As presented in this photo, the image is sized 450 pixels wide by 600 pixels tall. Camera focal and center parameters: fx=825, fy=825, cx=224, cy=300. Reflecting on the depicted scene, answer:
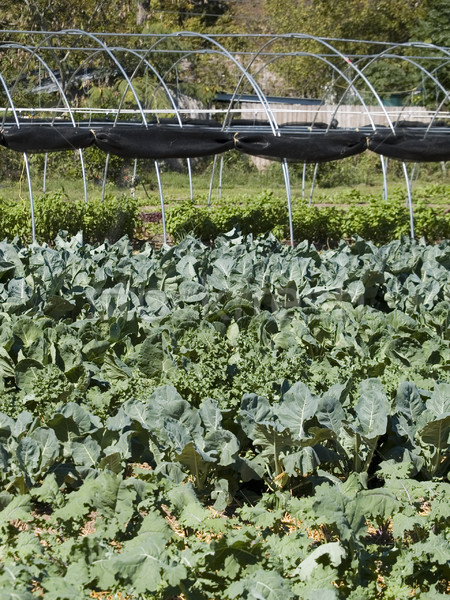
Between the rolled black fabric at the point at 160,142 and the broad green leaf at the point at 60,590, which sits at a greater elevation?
the rolled black fabric at the point at 160,142

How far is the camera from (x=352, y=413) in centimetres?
424

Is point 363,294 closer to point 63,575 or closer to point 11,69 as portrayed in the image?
point 63,575

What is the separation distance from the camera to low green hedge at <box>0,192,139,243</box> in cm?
1080

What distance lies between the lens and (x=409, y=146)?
10.1 m

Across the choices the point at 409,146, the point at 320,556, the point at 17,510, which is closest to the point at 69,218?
the point at 409,146

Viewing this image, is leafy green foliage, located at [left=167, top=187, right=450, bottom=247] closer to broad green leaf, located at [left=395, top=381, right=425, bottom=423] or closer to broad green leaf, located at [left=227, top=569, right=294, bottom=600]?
broad green leaf, located at [left=395, top=381, right=425, bottom=423]

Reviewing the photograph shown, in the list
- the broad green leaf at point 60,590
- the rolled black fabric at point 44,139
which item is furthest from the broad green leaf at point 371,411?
the rolled black fabric at point 44,139

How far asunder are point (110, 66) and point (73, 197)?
7.02 metres

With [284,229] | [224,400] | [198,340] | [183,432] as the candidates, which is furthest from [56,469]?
[284,229]

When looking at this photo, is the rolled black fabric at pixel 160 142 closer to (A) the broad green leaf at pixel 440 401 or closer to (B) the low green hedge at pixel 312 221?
(B) the low green hedge at pixel 312 221

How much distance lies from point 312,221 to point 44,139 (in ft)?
13.9

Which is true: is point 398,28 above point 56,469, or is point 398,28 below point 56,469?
above

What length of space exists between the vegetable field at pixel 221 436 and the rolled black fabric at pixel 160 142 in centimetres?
335

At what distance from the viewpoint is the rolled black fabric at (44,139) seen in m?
9.25
